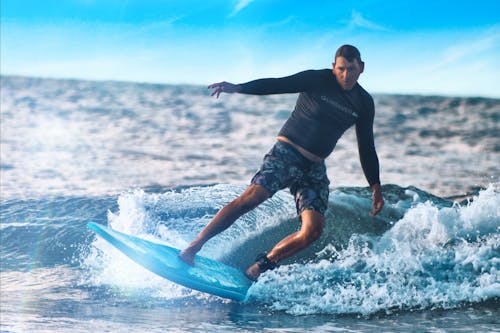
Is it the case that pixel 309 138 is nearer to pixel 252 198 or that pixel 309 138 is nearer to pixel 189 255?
pixel 252 198

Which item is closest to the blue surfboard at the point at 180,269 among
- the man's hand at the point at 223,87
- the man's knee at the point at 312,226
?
the man's knee at the point at 312,226

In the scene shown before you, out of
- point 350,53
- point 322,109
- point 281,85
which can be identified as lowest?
point 322,109

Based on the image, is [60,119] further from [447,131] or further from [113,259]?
[113,259]

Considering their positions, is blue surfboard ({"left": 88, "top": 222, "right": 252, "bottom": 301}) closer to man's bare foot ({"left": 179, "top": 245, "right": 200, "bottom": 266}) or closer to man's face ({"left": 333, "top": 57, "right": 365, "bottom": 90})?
man's bare foot ({"left": 179, "top": 245, "right": 200, "bottom": 266})

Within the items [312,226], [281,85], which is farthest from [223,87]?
[312,226]

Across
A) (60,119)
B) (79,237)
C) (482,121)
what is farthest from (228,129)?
(79,237)

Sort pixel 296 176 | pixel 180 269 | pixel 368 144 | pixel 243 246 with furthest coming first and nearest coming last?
pixel 243 246 → pixel 180 269 → pixel 368 144 → pixel 296 176

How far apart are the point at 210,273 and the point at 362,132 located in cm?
181

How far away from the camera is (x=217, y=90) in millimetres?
5059

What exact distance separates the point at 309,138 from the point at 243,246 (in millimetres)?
2632

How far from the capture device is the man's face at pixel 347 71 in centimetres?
532

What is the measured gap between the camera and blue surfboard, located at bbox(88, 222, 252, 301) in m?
5.71

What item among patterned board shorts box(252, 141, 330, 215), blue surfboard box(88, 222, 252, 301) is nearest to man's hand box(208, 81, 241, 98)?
patterned board shorts box(252, 141, 330, 215)

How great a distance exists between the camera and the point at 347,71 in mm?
5328
